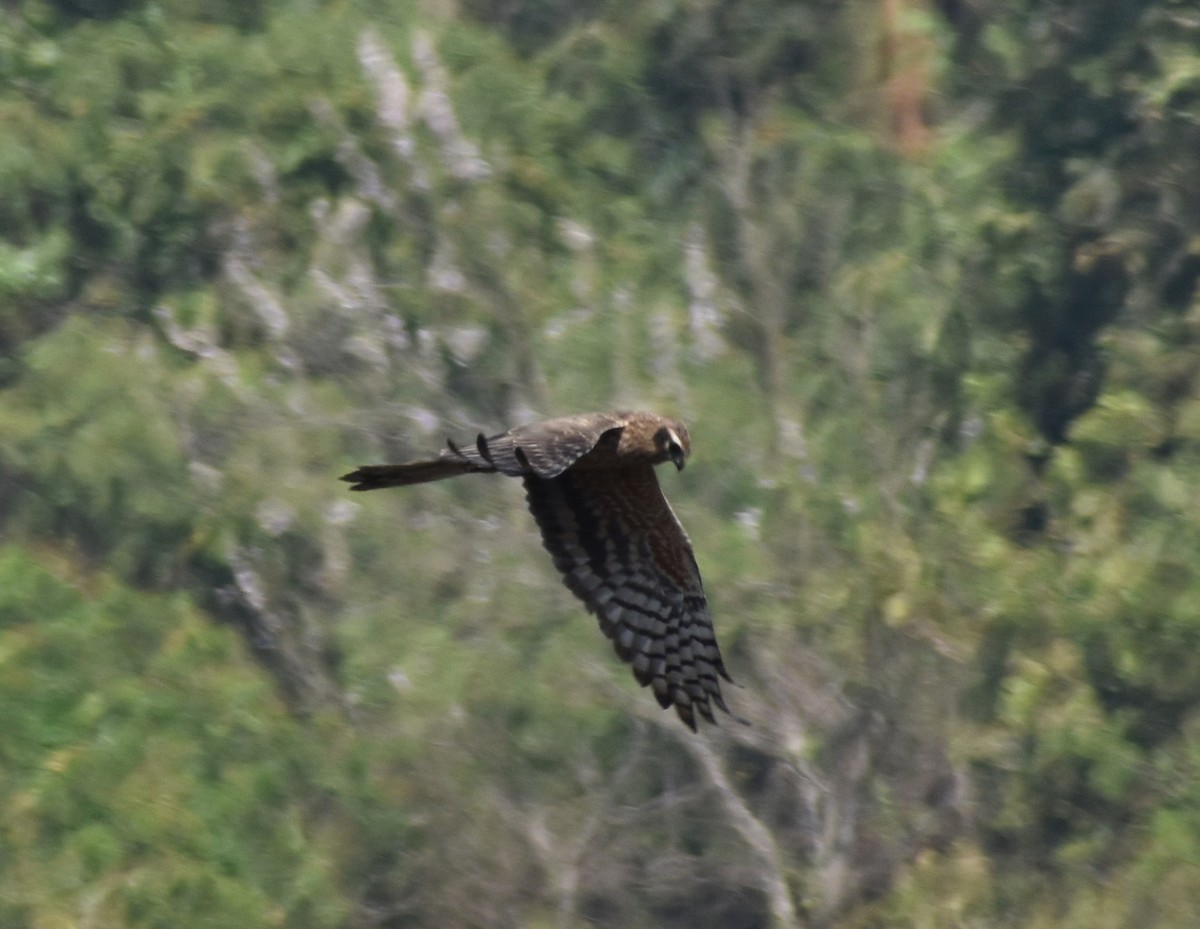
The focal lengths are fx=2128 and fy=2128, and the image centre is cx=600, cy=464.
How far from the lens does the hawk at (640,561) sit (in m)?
7.95

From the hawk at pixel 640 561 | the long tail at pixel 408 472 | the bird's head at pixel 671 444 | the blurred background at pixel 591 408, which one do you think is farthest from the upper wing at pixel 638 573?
the blurred background at pixel 591 408

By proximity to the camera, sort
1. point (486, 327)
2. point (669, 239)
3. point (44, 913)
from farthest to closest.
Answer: point (669, 239)
point (486, 327)
point (44, 913)

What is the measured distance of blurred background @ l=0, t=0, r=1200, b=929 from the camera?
46.5 feet

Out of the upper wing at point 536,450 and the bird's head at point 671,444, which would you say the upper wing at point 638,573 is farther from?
the upper wing at point 536,450

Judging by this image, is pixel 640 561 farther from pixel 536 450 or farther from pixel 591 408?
pixel 591 408

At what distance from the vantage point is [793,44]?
58.0ft

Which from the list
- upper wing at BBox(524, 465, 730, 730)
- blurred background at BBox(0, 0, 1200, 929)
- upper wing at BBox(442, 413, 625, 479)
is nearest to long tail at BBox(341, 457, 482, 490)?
upper wing at BBox(442, 413, 625, 479)

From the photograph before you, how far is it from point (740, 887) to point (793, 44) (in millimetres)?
7068

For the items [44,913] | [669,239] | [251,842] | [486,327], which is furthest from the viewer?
[669,239]

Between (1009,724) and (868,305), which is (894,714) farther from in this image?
(868,305)

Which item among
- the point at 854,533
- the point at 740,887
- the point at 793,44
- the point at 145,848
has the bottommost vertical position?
the point at 740,887

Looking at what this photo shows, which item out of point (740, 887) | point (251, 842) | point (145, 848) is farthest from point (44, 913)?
point (740, 887)

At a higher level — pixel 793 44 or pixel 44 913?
pixel 793 44

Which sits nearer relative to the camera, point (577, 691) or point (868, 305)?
point (577, 691)
